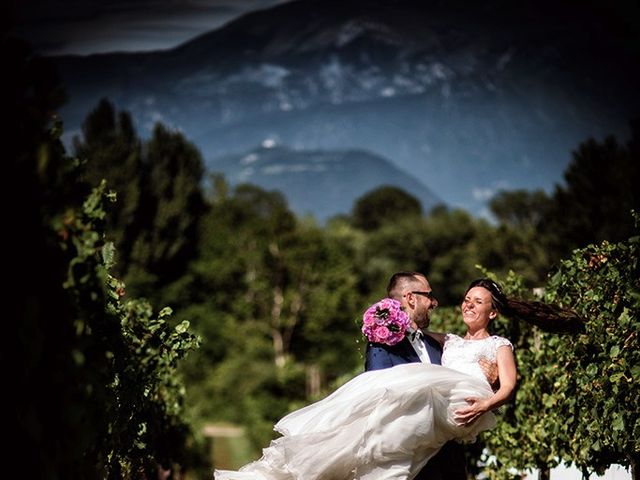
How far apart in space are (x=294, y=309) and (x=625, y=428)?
28.6 m

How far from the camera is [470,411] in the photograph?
16.8 ft

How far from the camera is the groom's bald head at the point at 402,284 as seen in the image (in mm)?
5789

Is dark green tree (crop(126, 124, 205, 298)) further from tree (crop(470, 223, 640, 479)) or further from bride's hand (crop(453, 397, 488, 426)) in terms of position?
bride's hand (crop(453, 397, 488, 426))

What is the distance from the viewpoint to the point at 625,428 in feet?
17.7

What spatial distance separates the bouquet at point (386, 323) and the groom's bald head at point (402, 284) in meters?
0.47

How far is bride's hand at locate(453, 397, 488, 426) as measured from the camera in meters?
5.13

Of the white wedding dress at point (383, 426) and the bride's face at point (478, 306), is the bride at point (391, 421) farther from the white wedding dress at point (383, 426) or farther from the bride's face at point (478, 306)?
the bride's face at point (478, 306)

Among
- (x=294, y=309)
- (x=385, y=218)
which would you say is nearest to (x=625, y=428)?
(x=294, y=309)

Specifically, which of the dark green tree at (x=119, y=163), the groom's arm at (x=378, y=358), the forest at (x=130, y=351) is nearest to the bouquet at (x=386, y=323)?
the groom's arm at (x=378, y=358)

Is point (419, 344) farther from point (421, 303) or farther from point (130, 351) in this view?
point (130, 351)

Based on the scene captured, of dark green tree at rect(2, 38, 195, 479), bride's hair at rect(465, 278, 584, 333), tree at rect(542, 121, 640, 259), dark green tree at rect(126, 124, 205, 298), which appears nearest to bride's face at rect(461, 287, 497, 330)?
bride's hair at rect(465, 278, 584, 333)

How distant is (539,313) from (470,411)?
3.61 ft

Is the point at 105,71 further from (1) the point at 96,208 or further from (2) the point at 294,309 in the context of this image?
(1) the point at 96,208

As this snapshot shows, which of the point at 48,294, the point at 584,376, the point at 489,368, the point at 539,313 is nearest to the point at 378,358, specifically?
the point at 489,368
